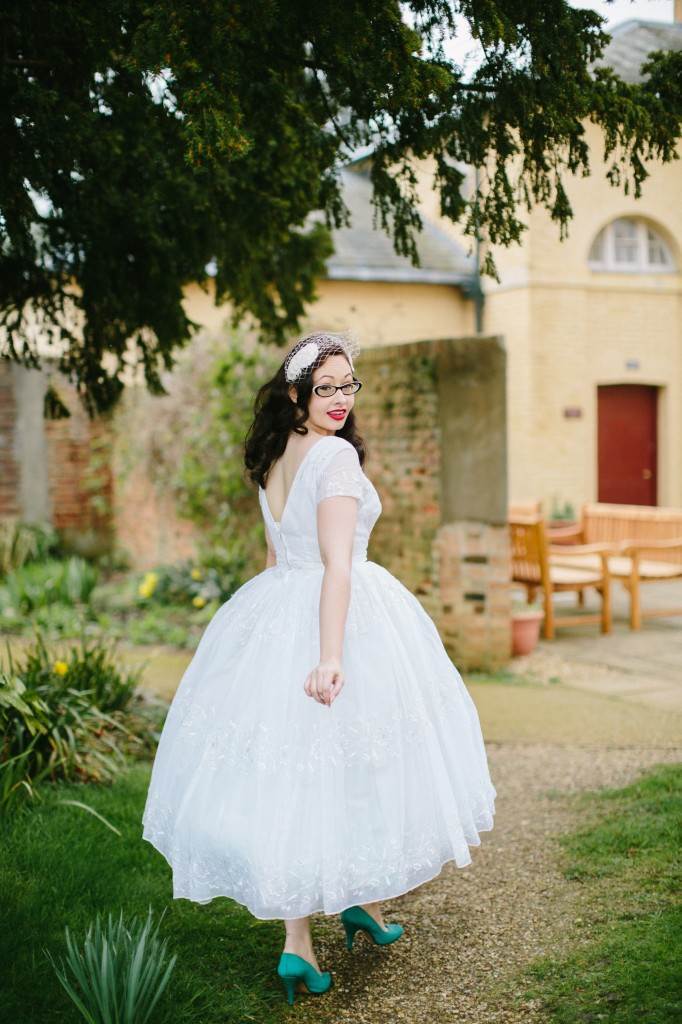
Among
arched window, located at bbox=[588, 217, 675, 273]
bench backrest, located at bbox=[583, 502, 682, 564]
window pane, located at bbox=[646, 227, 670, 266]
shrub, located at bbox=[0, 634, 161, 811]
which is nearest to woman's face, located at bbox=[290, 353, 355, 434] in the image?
shrub, located at bbox=[0, 634, 161, 811]

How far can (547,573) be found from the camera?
816cm

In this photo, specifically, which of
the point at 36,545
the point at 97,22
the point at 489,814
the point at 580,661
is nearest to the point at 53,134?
the point at 97,22

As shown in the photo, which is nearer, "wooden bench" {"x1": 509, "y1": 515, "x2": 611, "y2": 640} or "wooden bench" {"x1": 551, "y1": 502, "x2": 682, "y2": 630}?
"wooden bench" {"x1": 509, "y1": 515, "x2": 611, "y2": 640}

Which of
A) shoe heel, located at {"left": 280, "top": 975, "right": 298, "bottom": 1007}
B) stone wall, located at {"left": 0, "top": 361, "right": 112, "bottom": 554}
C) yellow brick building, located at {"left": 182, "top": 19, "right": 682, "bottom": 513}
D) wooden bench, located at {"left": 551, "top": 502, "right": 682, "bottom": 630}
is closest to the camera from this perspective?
shoe heel, located at {"left": 280, "top": 975, "right": 298, "bottom": 1007}

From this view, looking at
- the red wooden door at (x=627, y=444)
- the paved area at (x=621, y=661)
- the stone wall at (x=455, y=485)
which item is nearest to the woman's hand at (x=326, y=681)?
the paved area at (x=621, y=661)

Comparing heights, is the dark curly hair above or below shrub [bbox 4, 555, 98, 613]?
above

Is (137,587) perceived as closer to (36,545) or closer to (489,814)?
(36,545)

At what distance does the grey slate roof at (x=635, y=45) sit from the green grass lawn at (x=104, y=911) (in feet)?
11.0

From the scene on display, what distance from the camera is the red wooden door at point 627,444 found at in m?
14.8

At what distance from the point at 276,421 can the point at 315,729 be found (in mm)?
985

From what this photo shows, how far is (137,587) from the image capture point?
35.8 ft

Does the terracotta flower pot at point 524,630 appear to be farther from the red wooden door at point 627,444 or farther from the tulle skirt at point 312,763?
the red wooden door at point 627,444

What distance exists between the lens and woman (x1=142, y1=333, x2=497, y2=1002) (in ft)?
8.80

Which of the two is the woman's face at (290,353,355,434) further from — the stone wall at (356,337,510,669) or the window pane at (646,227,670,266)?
the window pane at (646,227,670,266)
